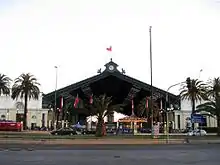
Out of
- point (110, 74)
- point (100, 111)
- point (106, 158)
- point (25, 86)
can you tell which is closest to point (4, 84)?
Answer: point (25, 86)

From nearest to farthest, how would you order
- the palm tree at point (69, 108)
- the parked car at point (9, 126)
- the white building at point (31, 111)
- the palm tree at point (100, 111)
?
the palm tree at point (100, 111) → the parked car at point (9, 126) → the palm tree at point (69, 108) → the white building at point (31, 111)

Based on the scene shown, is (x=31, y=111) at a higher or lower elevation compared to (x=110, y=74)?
lower

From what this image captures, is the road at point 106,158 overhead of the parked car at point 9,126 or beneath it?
beneath

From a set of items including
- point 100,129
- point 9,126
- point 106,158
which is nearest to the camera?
point 106,158

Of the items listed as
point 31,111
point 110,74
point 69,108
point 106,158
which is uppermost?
point 110,74

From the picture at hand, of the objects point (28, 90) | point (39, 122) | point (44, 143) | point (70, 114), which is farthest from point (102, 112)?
point (39, 122)

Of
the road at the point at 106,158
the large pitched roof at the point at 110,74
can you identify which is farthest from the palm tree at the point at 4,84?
the road at the point at 106,158

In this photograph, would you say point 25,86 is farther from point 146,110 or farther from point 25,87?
point 146,110

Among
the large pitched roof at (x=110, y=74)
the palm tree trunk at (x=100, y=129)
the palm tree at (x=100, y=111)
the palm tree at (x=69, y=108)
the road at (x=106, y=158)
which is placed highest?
the large pitched roof at (x=110, y=74)

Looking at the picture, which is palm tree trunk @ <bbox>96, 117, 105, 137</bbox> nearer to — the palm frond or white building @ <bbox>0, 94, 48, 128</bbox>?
the palm frond

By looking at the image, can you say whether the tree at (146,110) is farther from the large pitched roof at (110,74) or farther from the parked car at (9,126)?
the parked car at (9,126)

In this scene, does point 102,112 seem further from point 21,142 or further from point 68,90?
point 68,90

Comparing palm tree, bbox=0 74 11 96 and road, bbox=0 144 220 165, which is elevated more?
palm tree, bbox=0 74 11 96

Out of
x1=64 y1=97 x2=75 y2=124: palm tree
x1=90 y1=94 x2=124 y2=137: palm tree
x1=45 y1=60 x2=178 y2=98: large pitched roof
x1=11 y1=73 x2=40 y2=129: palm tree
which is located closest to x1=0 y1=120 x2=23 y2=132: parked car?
x1=11 y1=73 x2=40 y2=129: palm tree
